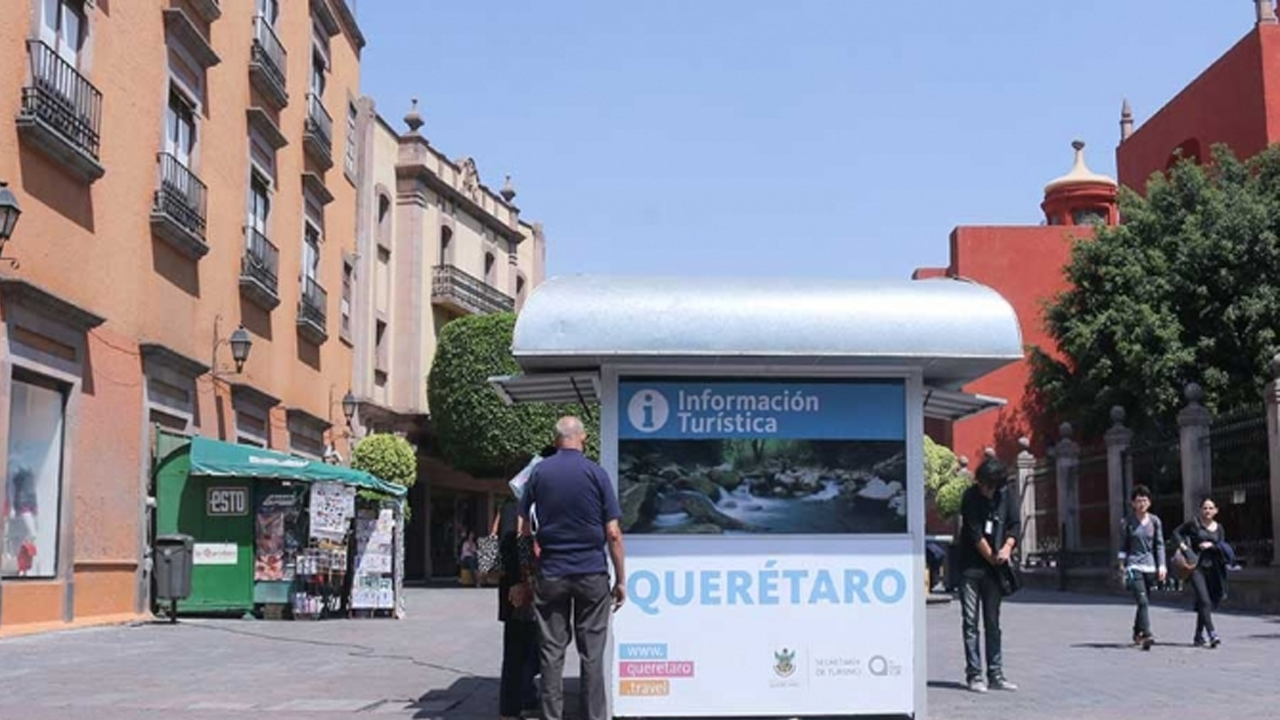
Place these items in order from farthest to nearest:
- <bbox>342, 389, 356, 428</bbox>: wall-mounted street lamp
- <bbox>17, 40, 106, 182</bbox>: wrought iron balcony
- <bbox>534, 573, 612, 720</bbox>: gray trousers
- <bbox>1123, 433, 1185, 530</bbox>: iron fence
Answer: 1. <bbox>342, 389, 356, 428</bbox>: wall-mounted street lamp
2. <bbox>1123, 433, 1185, 530</bbox>: iron fence
3. <bbox>17, 40, 106, 182</bbox>: wrought iron balcony
4. <bbox>534, 573, 612, 720</bbox>: gray trousers

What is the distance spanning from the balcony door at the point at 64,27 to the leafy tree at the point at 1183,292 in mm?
23623

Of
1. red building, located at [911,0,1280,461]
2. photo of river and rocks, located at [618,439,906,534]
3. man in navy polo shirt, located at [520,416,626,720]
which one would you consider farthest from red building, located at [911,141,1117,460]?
man in navy polo shirt, located at [520,416,626,720]

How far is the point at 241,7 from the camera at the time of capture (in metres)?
24.4

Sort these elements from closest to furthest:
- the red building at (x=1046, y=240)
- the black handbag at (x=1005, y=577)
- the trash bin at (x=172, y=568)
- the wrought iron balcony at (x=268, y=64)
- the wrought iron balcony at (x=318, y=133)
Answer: the black handbag at (x=1005, y=577), the trash bin at (x=172, y=568), the wrought iron balcony at (x=268, y=64), the wrought iron balcony at (x=318, y=133), the red building at (x=1046, y=240)

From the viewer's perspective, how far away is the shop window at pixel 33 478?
16031 millimetres

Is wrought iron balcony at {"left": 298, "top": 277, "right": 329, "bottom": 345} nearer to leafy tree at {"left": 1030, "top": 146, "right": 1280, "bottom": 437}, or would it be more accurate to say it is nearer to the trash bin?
the trash bin

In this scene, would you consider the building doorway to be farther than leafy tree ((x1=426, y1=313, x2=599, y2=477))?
Yes

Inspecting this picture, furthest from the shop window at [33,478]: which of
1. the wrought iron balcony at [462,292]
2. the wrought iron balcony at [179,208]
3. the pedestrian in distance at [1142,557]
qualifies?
the wrought iron balcony at [462,292]

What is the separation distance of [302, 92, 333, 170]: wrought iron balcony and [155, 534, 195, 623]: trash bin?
12.0 metres

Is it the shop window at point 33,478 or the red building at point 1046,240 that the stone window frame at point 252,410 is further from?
the red building at point 1046,240

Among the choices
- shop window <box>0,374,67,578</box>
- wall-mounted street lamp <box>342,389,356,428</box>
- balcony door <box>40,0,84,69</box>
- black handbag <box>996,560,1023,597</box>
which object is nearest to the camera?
black handbag <box>996,560,1023,597</box>

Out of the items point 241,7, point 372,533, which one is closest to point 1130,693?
point 372,533

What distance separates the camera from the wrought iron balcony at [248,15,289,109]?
2483cm

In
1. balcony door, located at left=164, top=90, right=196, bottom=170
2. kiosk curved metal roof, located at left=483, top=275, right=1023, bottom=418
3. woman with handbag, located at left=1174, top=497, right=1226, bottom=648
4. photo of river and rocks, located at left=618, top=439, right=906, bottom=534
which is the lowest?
woman with handbag, located at left=1174, top=497, right=1226, bottom=648
